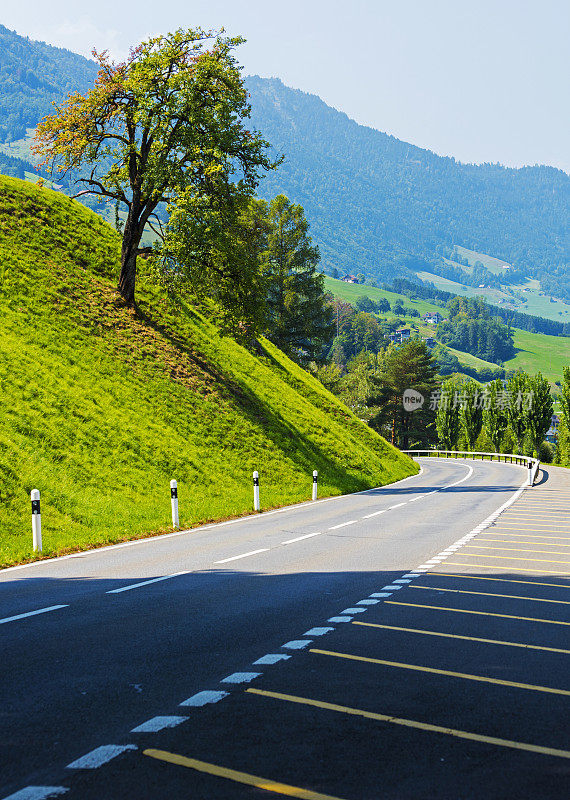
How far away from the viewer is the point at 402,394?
98438 millimetres

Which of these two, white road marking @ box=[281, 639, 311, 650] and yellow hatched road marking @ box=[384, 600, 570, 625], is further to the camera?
yellow hatched road marking @ box=[384, 600, 570, 625]

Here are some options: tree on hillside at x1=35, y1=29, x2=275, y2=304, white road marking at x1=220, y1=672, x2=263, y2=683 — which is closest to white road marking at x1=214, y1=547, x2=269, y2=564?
white road marking at x1=220, y1=672, x2=263, y2=683

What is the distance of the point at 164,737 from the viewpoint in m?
4.59

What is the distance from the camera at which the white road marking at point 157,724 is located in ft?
15.5

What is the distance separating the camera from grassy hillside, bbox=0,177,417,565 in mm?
18781

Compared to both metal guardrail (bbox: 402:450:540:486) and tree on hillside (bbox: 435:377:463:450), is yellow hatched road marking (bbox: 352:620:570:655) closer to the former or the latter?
metal guardrail (bbox: 402:450:540:486)

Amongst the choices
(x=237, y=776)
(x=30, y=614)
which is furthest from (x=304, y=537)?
(x=237, y=776)

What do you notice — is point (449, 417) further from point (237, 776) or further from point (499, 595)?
point (237, 776)

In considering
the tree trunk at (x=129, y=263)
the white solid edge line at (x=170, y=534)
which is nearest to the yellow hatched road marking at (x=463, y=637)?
the white solid edge line at (x=170, y=534)

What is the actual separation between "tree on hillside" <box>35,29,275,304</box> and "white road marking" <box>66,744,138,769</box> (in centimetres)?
2728

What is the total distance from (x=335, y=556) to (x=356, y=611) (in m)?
4.68

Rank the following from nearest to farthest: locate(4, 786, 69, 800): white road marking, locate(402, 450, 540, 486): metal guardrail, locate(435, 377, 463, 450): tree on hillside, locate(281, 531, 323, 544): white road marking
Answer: locate(4, 786, 69, 800): white road marking < locate(281, 531, 323, 544): white road marking < locate(402, 450, 540, 486): metal guardrail < locate(435, 377, 463, 450): tree on hillside

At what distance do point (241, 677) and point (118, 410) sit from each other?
828 inches

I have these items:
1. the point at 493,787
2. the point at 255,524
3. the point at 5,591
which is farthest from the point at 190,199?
the point at 493,787
